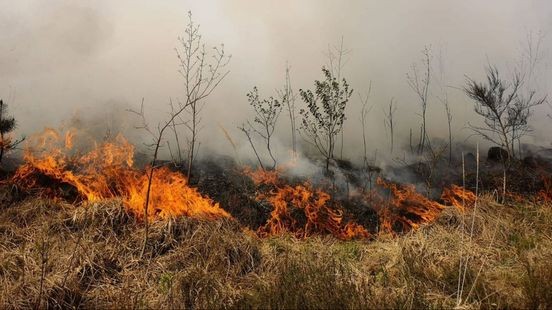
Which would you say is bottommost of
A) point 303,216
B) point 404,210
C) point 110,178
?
point 404,210

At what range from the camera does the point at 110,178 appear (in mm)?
10500

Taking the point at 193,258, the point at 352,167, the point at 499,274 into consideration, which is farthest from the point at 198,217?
the point at 352,167

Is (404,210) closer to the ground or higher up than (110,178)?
closer to the ground

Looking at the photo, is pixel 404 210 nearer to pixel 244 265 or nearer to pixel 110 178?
pixel 244 265

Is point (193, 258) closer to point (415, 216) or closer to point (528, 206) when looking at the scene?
point (528, 206)

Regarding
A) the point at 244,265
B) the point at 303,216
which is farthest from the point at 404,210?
the point at 244,265

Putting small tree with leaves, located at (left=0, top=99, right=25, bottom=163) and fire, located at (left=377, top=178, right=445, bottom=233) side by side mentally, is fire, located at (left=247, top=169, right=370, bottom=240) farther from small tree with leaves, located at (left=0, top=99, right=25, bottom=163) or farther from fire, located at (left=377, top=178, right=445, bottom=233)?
small tree with leaves, located at (left=0, top=99, right=25, bottom=163)

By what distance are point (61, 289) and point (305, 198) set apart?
948cm

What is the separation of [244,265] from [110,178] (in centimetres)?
509

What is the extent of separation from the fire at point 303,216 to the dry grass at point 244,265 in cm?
303

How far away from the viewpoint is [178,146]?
58.0ft

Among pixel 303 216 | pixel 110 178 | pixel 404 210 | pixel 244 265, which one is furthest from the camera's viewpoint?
pixel 404 210

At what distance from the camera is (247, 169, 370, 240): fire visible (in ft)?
41.6

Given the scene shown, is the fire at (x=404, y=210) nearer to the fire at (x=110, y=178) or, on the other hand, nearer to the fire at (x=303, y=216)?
the fire at (x=303, y=216)
